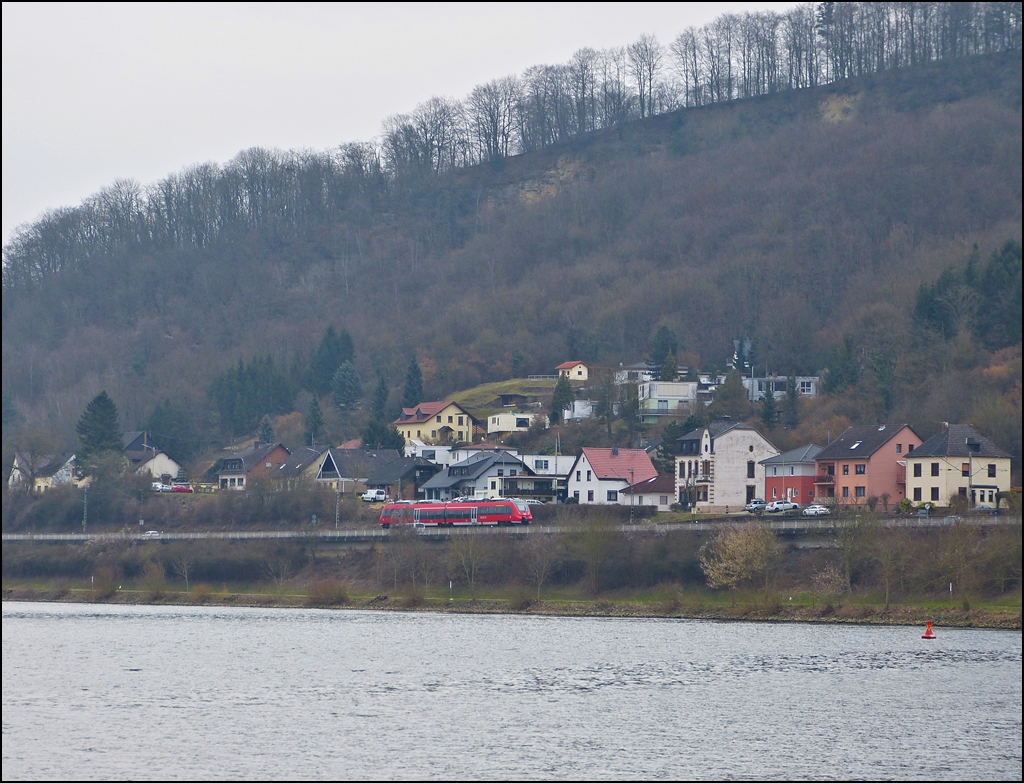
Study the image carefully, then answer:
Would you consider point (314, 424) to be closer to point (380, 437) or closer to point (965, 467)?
point (380, 437)

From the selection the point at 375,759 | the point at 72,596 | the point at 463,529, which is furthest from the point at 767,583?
the point at 72,596

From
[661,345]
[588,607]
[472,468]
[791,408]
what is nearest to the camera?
[588,607]

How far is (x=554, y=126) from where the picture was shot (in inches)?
7579

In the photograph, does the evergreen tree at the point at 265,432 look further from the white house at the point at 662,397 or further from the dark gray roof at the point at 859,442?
the dark gray roof at the point at 859,442

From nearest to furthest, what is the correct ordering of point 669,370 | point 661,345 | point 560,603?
→ point 560,603, point 669,370, point 661,345

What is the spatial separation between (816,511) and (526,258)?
97193 millimetres

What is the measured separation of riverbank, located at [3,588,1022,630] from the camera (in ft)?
179

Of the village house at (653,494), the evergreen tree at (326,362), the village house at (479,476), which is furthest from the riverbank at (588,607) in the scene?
the evergreen tree at (326,362)

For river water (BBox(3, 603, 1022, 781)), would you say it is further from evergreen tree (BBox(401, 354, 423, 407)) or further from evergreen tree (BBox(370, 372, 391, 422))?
evergreen tree (BBox(401, 354, 423, 407))

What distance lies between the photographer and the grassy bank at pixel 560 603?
55156 mm

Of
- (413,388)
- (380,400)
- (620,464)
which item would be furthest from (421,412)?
(620,464)

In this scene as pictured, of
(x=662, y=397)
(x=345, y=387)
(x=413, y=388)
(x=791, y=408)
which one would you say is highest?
(x=345, y=387)

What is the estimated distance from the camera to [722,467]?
8569cm

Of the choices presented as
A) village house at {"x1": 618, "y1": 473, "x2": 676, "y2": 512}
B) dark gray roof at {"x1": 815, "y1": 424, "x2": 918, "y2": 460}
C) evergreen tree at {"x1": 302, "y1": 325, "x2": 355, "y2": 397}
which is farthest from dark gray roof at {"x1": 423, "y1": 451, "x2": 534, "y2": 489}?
evergreen tree at {"x1": 302, "y1": 325, "x2": 355, "y2": 397}
